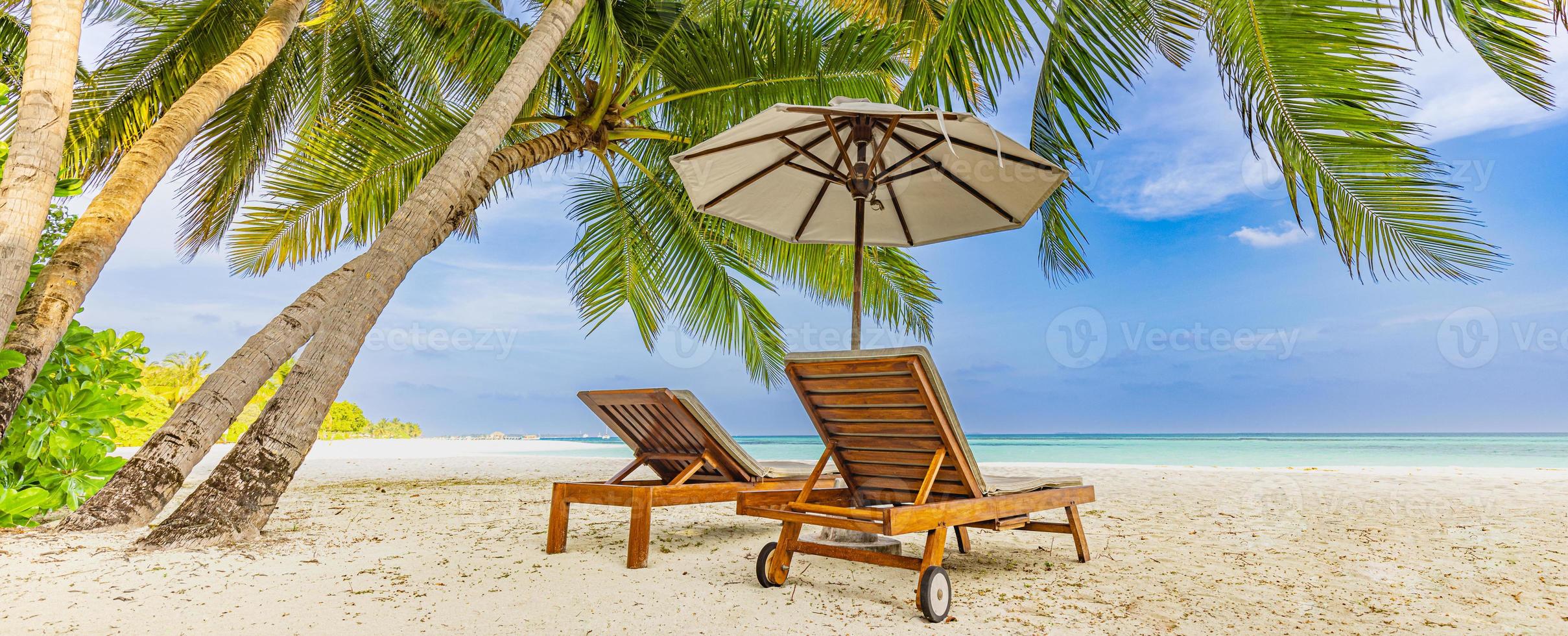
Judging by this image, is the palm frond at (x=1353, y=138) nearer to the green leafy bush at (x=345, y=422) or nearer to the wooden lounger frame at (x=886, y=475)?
the wooden lounger frame at (x=886, y=475)

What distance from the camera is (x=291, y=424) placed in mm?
3293

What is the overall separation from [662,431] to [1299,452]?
81.6ft

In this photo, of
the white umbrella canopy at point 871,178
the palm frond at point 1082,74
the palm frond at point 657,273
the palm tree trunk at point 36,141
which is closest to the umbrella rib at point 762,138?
the white umbrella canopy at point 871,178

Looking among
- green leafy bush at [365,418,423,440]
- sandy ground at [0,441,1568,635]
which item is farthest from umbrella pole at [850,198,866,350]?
green leafy bush at [365,418,423,440]

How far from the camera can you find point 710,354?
292 inches

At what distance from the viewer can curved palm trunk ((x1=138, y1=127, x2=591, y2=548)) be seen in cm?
305

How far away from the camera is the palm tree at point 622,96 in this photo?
3488mm

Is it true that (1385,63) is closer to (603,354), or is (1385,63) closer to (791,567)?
(791,567)

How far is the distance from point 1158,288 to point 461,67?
38.7 m

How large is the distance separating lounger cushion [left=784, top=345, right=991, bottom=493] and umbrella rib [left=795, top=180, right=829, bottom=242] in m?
1.60

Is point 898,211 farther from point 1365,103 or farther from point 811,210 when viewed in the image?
point 1365,103

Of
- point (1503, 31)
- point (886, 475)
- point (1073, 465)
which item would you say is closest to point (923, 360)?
point (886, 475)

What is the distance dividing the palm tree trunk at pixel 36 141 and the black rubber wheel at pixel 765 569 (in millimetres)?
2918

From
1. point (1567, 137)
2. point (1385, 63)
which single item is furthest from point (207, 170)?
point (1567, 137)
